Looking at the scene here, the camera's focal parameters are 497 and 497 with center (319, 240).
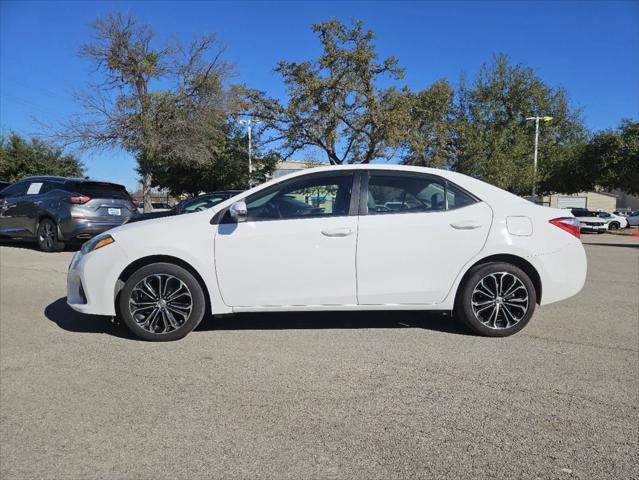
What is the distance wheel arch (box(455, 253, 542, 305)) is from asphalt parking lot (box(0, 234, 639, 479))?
462 millimetres

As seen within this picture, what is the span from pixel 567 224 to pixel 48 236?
33.0 feet

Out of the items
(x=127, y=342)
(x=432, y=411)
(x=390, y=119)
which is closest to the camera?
(x=432, y=411)

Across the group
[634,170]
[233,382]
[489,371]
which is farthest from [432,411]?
[634,170]

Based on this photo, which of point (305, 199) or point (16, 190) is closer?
point (305, 199)

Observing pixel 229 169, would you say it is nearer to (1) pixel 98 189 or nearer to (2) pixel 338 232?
(1) pixel 98 189

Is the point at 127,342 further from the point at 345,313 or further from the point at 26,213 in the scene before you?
the point at 26,213

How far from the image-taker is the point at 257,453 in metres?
2.72

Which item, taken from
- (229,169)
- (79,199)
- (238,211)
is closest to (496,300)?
(238,211)

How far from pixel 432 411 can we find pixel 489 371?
2.89 ft

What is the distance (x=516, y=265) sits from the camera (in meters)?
4.73

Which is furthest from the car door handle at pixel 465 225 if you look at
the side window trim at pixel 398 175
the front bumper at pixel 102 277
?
the front bumper at pixel 102 277

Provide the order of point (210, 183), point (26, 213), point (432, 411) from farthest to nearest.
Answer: point (210, 183) < point (26, 213) < point (432, 411)

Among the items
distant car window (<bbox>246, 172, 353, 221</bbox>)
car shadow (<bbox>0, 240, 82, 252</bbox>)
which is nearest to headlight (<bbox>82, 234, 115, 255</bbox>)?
distant car window (<bbox>246, 172, 353, 221</bbox>)

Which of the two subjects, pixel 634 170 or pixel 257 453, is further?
pixel 634 170
